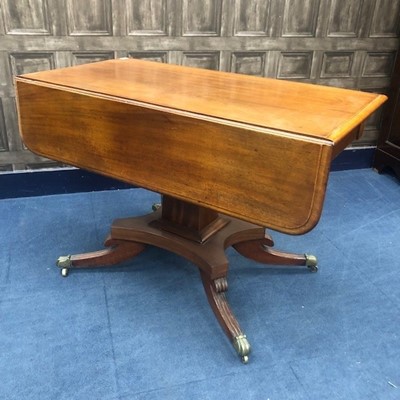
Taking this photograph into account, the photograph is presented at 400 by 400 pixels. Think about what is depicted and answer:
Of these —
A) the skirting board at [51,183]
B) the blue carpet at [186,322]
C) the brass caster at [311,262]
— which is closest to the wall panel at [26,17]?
the skirting board at [51,183]

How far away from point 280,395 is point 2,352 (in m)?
0.90

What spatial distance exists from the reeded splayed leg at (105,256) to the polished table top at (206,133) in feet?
1.63

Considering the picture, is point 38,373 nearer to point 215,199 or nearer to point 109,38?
point 215,199

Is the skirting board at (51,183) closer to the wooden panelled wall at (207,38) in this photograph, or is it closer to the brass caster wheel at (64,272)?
the wooden panelled wall at (207,38)

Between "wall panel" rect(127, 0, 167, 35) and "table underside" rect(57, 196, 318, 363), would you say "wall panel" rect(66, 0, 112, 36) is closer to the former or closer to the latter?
"wall panel" rect(127, 0, 167, 35)

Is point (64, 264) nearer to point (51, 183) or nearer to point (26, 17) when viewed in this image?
point (51, 183)

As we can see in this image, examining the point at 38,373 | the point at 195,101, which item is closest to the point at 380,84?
the point at 195,101

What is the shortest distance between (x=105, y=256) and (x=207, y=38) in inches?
50.7

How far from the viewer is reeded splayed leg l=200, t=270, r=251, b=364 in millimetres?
1467

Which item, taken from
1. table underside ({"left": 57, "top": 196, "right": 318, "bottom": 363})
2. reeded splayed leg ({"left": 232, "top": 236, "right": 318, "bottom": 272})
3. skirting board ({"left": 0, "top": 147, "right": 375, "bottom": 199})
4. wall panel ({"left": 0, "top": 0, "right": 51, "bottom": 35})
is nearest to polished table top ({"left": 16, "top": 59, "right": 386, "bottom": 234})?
table underside ({"left": 57, "top": 196, "right": 318, "bottom": 363})

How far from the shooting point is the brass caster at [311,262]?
1910mm

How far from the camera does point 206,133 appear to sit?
1.20m

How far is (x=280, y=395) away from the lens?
4.49 ft

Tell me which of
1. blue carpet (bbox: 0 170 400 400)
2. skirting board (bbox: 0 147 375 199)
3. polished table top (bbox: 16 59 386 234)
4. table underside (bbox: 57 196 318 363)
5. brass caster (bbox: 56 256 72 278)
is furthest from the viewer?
skirting board (bbox: 0 147 375 199)
